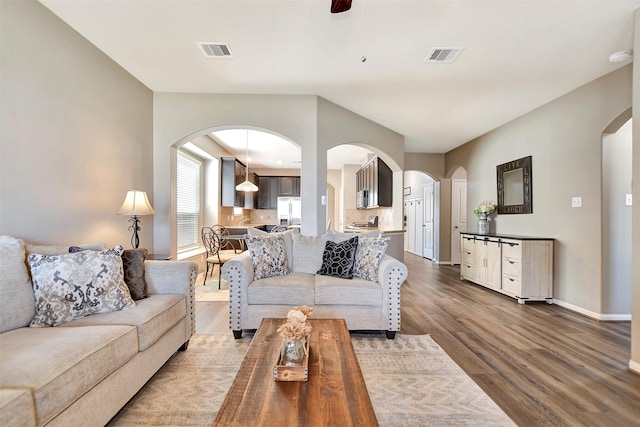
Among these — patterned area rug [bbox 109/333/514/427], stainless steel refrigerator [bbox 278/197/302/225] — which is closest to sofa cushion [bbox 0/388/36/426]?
patterned area rug [bbox 109/333/514/427]

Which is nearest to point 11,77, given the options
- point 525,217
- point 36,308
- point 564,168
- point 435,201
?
point 36,308

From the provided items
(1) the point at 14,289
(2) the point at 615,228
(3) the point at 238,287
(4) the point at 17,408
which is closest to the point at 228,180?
(3) the point at 238,287

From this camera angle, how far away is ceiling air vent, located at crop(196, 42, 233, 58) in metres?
2.88

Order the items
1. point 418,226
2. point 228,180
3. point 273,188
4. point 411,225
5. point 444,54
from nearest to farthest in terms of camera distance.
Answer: point 444,54
point 228,180
point 418,226
point 411,225
point 273,188

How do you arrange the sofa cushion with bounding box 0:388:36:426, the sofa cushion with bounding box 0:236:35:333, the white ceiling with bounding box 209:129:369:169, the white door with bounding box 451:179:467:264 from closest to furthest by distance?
the sofa cushion with bounding box 0:388:36:426 < the sofa cushion with bounding box 0:236:35:333 < the white ceiling with bounding box 209:129:369:169 < the white door with bounding box 451:179:467:264

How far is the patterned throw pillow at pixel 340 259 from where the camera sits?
2990mm

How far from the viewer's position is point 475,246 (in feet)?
15.9

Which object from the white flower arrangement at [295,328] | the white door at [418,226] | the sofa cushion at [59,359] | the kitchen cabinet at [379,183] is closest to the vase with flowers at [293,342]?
the white flower arrangement at [295,328]

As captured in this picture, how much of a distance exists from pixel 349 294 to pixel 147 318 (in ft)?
5.33

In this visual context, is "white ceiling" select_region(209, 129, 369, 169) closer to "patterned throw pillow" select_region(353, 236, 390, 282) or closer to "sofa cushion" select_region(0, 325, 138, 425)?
"patterned throw pillow" select_region(353, 236, 390, 282)

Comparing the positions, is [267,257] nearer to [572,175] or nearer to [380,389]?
[380,389]

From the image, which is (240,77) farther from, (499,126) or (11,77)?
(499,126)

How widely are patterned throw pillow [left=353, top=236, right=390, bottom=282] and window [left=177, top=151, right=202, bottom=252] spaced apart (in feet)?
12.1

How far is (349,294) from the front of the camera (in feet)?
8.95
